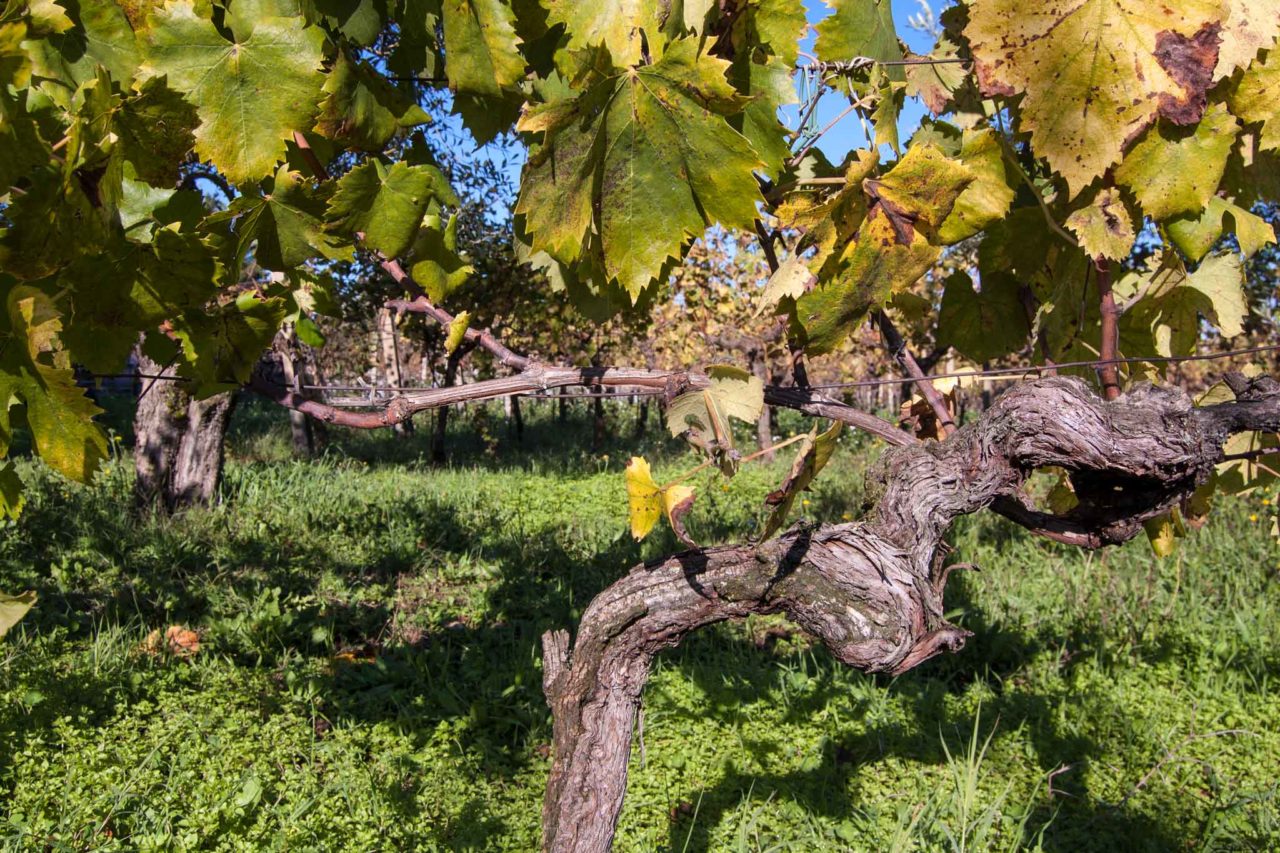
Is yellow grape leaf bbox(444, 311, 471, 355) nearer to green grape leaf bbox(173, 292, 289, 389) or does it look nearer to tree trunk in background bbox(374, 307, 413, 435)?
green grape leaf bbox(173, 292, 289, 389)

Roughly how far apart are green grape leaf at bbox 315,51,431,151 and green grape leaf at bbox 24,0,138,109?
0.82 feet

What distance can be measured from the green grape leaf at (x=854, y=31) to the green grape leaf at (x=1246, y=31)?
0.47m

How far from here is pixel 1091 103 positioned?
46.8 inches

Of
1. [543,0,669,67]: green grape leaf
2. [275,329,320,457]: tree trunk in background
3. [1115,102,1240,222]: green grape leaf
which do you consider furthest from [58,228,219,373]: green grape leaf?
[275,329,320,457]: tree trunk in background

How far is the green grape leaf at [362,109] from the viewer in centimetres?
134

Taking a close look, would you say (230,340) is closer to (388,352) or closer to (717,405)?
(717,405)

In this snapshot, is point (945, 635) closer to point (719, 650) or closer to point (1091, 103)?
point (1091, 103)

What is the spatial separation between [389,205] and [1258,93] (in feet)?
4.35

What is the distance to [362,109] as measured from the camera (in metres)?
1.38

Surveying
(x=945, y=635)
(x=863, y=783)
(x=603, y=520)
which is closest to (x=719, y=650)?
(x=863, y=783)

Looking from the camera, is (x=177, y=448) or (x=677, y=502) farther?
(x=177, y=448)

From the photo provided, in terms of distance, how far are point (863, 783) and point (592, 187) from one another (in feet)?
9.41

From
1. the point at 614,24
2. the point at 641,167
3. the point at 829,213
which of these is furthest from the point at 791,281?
the point at 614,24

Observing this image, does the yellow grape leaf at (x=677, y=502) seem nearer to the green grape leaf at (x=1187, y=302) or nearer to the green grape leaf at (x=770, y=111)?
the green grape leaf at (x=770, y=111)
